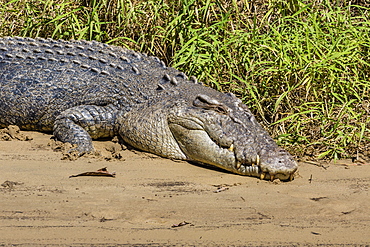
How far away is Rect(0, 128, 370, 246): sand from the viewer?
3.08 m

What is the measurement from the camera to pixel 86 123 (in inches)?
209

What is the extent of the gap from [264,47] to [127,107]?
5.40 ft

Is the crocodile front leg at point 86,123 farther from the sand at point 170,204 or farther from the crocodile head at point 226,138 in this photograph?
the crocodile head at point 226,138

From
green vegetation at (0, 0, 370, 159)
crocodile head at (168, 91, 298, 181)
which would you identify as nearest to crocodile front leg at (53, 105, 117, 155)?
crocodile head at (168, 91, 298, 181)

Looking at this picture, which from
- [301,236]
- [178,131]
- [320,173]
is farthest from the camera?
[178,131]

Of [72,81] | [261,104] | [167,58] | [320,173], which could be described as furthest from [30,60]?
[320,173]

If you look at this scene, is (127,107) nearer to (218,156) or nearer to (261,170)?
(218,156)

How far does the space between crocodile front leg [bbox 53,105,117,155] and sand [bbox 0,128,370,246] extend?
0.36 metres

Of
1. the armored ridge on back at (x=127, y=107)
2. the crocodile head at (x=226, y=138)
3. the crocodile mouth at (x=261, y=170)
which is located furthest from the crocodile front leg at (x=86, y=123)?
the crocodile mouth at (x=261, y=170)

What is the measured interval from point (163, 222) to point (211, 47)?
306cm

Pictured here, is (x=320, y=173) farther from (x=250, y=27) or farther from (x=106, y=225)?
(x=250, y=27)

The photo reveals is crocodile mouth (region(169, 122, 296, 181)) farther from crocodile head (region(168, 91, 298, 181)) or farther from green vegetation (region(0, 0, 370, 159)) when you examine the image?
green vegetation (region(0, 0, 370, 159))

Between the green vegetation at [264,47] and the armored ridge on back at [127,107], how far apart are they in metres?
0.57

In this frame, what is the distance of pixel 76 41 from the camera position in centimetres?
617
